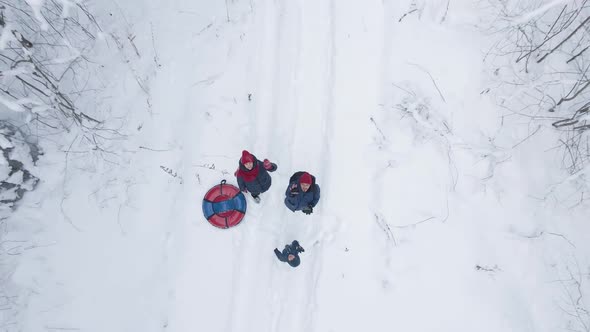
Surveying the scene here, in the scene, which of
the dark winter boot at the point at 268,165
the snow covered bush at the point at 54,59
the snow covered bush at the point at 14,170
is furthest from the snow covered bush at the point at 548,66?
the snow covered bush at the point at 14,170

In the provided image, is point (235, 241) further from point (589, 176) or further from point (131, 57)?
point (589, 176)

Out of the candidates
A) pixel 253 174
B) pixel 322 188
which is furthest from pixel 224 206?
pixel 322 188

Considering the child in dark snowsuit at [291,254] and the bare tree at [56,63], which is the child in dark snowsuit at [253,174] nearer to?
the child in dark snowsuit at [291,254]

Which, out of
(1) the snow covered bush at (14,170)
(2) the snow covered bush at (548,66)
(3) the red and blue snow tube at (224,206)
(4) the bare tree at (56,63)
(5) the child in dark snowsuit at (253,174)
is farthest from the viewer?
(4) the bare tree at (56,63)

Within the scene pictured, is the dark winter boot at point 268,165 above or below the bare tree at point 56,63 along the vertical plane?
below

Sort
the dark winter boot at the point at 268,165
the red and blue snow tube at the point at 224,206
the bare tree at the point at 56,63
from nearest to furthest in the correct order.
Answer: the dark winter boot at the point at 268,165
the red and blue snow tube at the point at 224,206
the bare tree at the point at 56,63

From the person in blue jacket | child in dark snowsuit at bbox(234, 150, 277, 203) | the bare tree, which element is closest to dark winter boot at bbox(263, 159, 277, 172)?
child in dark snowsuit at bbox(234, 150, 277, 203)

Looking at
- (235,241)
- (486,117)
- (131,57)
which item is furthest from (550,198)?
(131,57)

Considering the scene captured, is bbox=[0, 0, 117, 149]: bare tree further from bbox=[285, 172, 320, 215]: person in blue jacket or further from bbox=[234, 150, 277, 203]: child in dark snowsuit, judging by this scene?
bbox=[285, 172, 320, 215]: person in blue jacket
